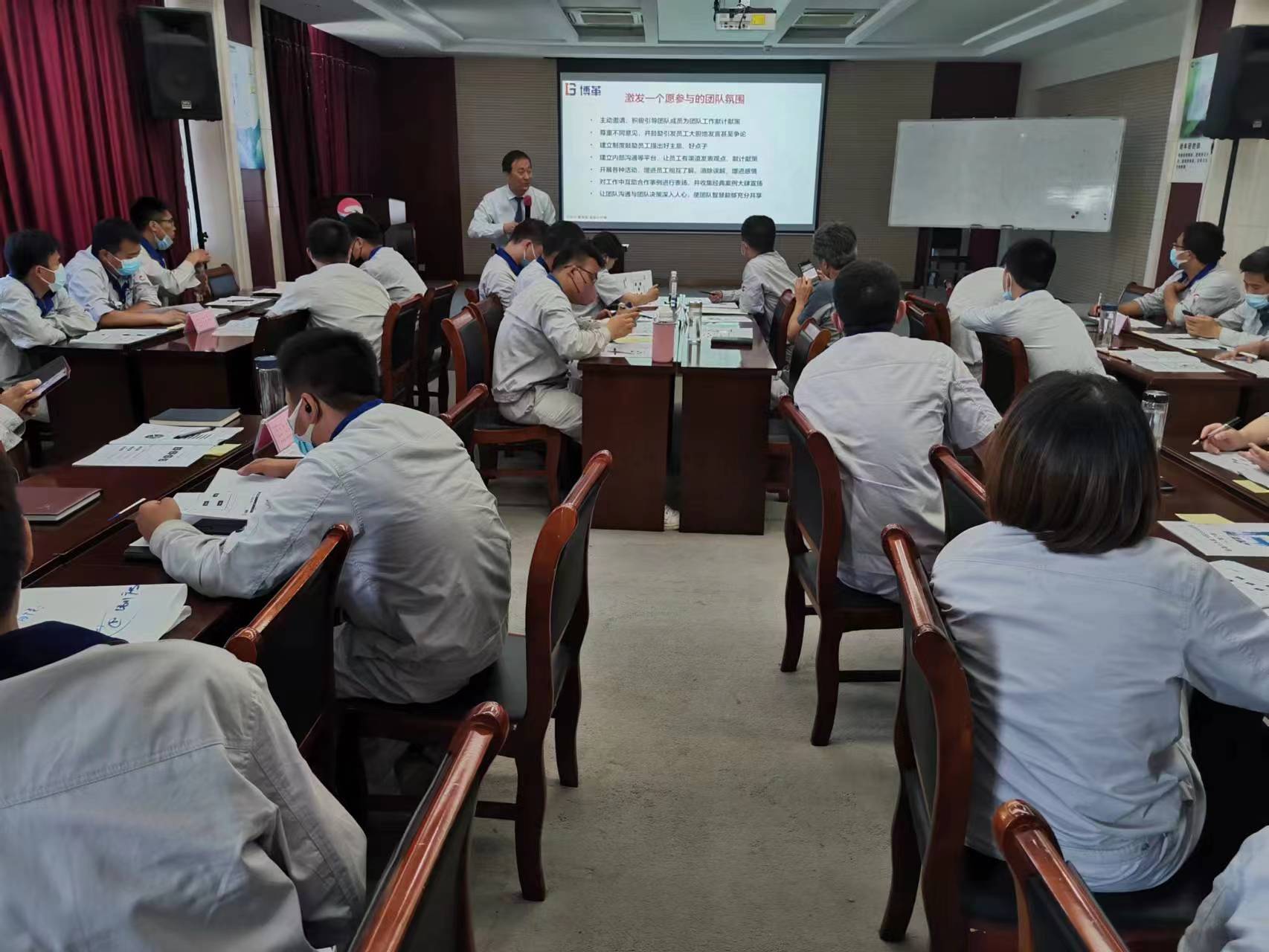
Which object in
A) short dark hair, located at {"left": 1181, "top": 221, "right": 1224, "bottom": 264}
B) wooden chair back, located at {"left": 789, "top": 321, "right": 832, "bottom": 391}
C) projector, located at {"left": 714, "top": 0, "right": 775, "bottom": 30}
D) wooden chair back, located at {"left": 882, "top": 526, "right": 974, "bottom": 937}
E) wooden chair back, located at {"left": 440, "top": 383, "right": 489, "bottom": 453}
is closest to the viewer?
wooden chair back, located at {"left": 882, "top": 526, "right": 974, "bottom": 937}

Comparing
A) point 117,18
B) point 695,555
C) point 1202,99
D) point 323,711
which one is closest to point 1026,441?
point 323,711

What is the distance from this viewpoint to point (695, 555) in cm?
327

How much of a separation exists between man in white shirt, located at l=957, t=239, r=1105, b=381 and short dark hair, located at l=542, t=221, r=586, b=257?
1.55m

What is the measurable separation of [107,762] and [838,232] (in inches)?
146

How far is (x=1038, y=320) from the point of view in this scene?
3160 millimetres

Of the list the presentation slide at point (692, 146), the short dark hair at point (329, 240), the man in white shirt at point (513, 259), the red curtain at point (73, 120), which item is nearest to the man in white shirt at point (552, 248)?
the man in white shirt at point (513, 259)

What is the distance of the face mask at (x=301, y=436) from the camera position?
1619 millimetres

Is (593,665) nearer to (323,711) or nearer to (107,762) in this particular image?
(323,711)

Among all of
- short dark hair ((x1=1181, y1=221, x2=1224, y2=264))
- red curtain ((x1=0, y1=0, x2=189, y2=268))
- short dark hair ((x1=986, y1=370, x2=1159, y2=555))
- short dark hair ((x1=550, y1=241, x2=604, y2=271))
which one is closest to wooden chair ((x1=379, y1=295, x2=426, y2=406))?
short dark hair ((x1=550, y1=241, x2=604, y2=271))

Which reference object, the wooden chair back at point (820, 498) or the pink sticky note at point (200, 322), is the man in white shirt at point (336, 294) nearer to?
the pink sticky note at point (200, 322)

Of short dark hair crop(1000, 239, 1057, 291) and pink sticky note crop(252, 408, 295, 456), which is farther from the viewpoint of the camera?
short dark hair crop(1000, 239, 1057, 291)

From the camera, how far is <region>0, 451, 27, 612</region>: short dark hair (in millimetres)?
775

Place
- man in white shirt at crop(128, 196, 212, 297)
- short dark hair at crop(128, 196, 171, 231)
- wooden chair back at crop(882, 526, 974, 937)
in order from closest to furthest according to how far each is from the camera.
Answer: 1. wooden chair back at crop(882, 526, 974, 937)
2. man in white shirt at crop(128, 196, 212, 297)
3. short dark hair at crop(128, 196, 171, 231)

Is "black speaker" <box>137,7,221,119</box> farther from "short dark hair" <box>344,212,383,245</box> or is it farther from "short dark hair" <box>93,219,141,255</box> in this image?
"short dark hair" <box>93,219,141,255</box>
